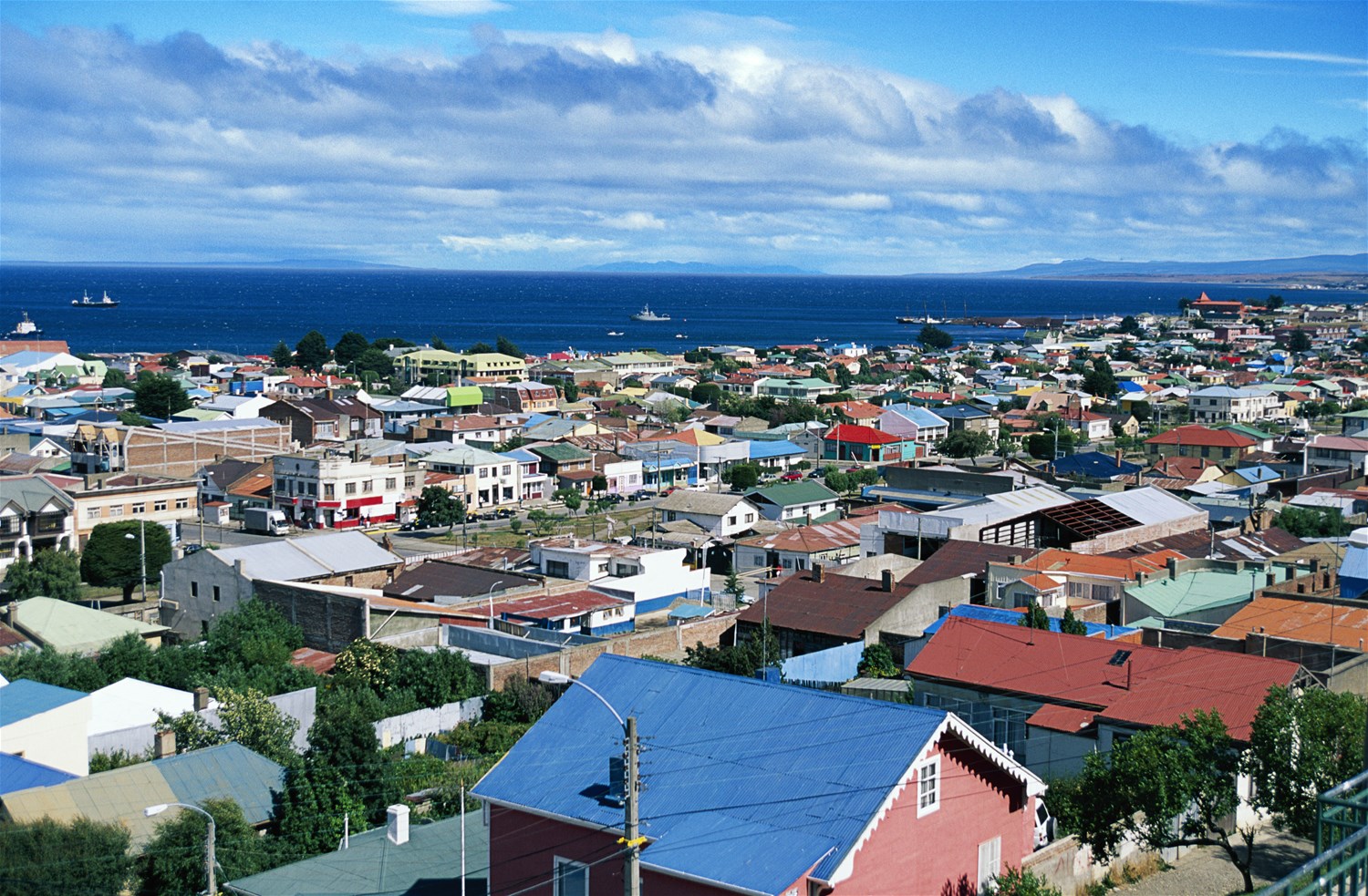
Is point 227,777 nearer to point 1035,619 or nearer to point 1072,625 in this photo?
point 1035,619

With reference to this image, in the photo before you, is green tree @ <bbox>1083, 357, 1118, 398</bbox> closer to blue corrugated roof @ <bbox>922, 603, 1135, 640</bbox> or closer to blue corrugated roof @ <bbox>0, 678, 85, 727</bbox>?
blue corrugated roof @ <bbox>922, 603, 1135, 640</bbox>

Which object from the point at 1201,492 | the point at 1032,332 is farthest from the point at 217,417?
the point at 1032,332

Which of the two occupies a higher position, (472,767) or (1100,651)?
(1100,651)

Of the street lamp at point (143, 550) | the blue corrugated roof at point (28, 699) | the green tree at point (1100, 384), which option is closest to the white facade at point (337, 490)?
the street lamp at point (143, 550)

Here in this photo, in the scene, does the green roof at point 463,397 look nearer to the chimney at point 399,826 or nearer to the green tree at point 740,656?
the green tree at point 740,656

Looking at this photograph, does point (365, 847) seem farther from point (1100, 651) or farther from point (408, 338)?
point (408, 338)

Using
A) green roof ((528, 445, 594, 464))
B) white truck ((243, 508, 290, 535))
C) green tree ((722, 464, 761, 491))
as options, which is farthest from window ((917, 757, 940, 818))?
green roof ((528, 445, 594, 464))
